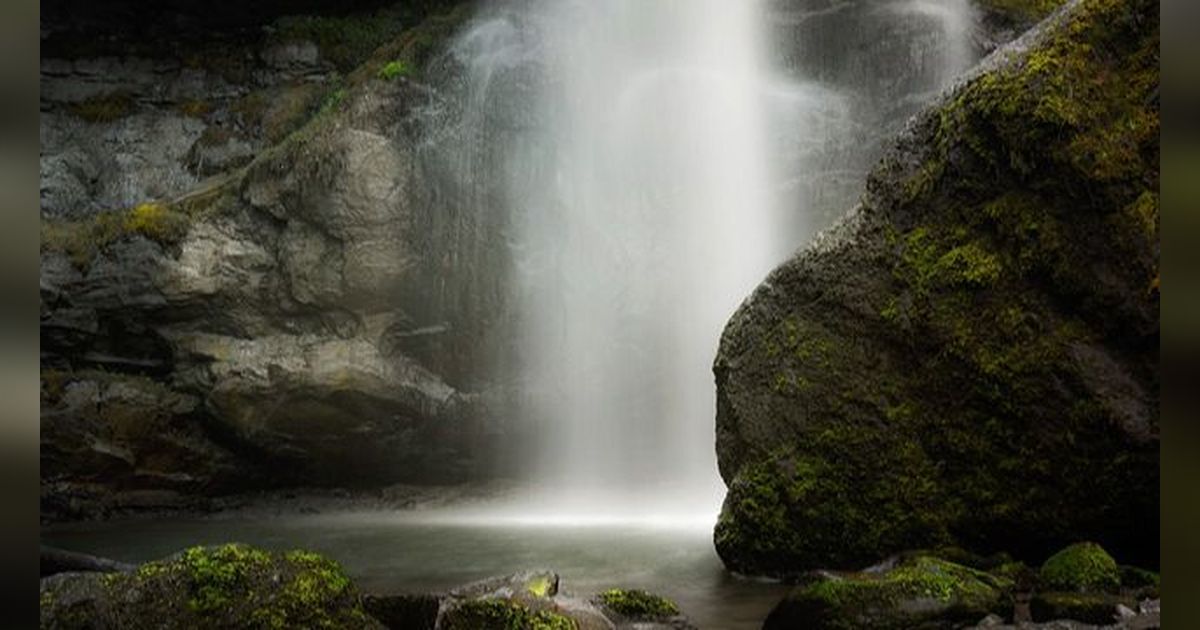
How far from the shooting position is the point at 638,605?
5609mm

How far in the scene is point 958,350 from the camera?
21.8 feet

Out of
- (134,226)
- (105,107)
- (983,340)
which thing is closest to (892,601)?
(983,340)

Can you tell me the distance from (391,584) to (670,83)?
903cm

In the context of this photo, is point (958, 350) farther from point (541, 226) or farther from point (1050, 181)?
point (541, 226)

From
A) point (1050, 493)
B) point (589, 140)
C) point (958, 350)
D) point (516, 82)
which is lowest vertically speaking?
point (1050, 493)

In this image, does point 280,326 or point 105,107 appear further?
point 105,107

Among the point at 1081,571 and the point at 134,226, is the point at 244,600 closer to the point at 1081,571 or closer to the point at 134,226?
the point at 1081,571

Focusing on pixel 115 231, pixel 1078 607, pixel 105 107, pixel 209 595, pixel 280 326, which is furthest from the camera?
pixel 105 107

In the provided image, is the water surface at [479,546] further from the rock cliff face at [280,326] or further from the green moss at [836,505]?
the rock cliff face at [280,326]

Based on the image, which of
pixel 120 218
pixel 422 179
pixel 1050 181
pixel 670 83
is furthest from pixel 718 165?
pixel 120 218

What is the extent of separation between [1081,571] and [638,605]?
2446mm

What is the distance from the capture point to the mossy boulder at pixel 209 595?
13.6 ft

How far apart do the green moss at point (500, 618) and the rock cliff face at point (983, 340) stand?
2663mm

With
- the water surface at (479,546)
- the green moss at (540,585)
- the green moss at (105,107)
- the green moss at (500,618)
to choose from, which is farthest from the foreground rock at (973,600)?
the green moss at (105,107)
